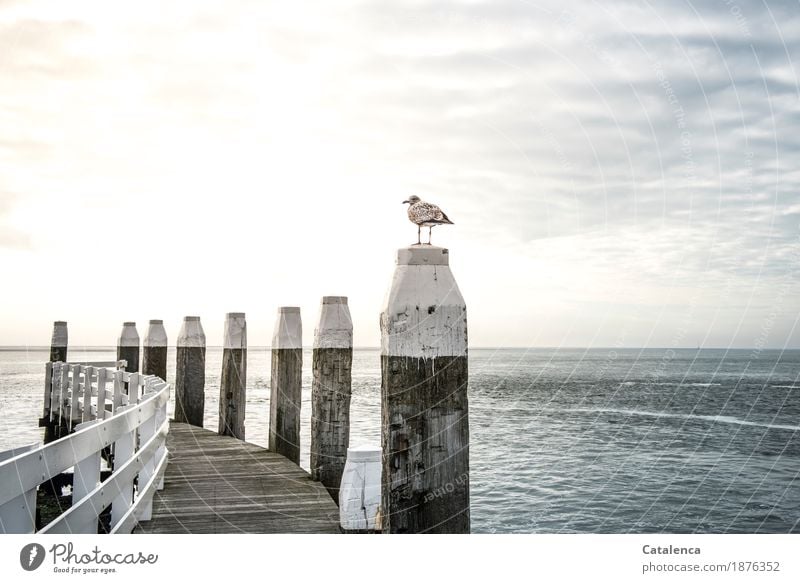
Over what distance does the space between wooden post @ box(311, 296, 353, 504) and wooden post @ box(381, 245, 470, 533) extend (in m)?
4.44

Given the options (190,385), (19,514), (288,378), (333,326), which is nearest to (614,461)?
(190,385)

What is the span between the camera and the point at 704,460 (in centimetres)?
2258

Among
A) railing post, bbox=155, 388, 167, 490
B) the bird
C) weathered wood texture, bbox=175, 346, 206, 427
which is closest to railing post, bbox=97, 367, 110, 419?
railing post, bbox=155, 388, 167, 490

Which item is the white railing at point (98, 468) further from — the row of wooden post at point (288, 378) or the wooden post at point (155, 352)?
the wooden post at point (155, 352)

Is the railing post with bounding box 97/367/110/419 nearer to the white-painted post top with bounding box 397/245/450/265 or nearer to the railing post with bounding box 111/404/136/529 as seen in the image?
the railing post with bounding box 111/404/136/529

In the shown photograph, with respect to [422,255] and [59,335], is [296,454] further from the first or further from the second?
[59,335]

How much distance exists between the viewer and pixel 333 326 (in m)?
9.00

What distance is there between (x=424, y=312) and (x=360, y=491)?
272 cm

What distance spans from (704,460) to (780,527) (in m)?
8.02

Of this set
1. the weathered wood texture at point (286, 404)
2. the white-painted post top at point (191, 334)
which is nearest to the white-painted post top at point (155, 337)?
the white-painted post top at point (191, 334)

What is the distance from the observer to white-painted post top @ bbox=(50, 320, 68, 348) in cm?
2025

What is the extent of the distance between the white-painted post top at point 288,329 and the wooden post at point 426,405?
6.78 m
